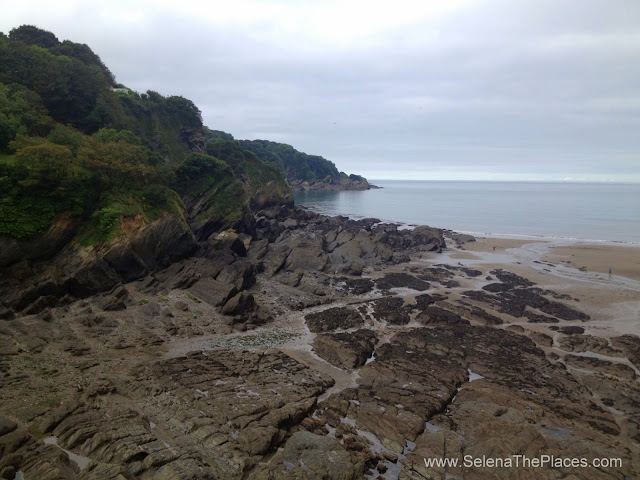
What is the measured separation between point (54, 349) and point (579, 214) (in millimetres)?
108695

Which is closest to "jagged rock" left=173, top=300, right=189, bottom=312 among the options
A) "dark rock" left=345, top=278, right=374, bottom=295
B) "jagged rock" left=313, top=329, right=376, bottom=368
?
"jagged rock" left=313, top=329, right=376, bottom=368

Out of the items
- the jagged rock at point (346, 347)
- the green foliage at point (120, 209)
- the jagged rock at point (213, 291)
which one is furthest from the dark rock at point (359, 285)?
the green foliage at point (120, 209)

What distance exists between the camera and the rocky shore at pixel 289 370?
12820 millimetres

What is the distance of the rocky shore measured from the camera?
505 inches

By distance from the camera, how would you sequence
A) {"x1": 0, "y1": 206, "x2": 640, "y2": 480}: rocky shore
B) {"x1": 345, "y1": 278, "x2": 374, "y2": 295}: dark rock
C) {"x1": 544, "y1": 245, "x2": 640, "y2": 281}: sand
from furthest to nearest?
1. {"x1": 544, "y1": 245, "x2": 640, "y2": 281}: sand
2. {"x1": 345, "y1": 278, "x2": 374, "y2": 295}: dark rock
3. {"x1": 0, "y1": 206, "x2": 640, "y2": 480}: rocky shore

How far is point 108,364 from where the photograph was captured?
1883 centimetres

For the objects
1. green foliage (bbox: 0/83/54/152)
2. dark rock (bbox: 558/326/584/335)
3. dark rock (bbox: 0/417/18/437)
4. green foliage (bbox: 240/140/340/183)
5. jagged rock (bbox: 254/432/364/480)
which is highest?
green foliage (bbox: 240/140/340/183)

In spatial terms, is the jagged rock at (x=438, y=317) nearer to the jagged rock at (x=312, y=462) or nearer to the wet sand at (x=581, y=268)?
the wet sand at (x=581, y=268)

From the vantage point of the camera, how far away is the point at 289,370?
19.5 meters

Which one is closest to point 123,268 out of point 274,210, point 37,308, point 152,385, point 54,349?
point 37,308

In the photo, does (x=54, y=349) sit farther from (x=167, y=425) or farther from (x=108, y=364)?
(x=167, y=425)

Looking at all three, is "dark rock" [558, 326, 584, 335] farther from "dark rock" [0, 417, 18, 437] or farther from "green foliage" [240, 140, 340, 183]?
"green foliage" [240, 140, 340, 183]

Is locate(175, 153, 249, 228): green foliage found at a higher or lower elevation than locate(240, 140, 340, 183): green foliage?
lower

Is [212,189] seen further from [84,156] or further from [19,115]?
[19,115]
